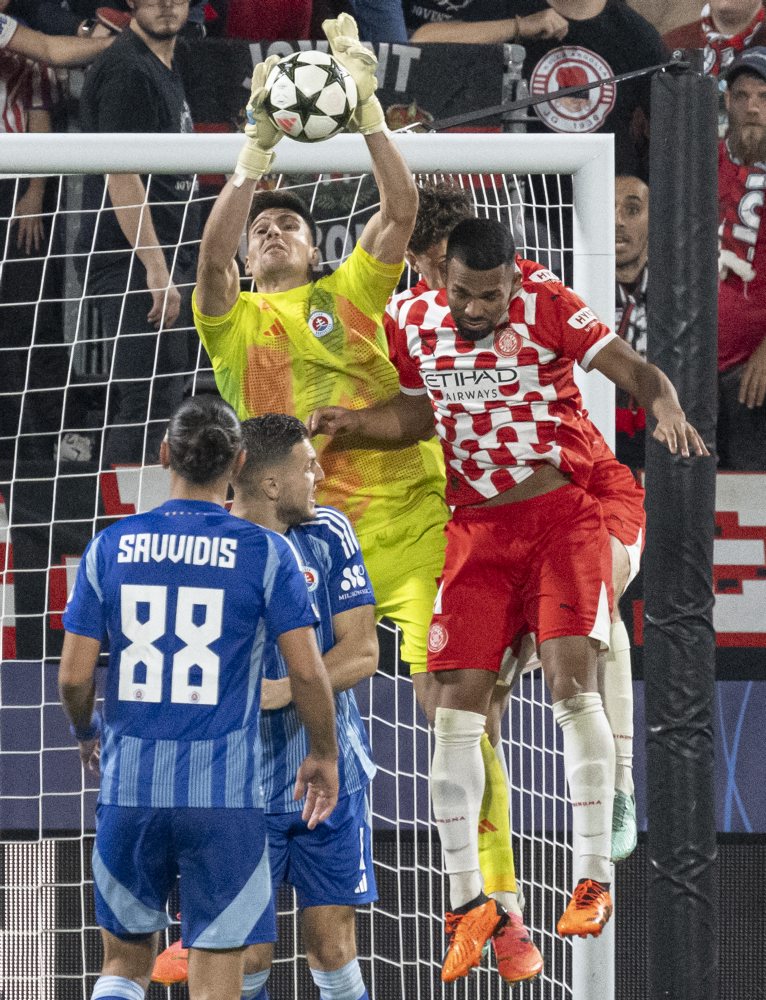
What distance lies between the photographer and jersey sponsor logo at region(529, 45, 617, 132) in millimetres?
5582

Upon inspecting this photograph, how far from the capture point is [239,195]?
3.48 metres

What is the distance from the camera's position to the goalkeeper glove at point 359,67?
134 inches

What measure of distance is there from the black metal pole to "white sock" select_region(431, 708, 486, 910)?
0.45 metres

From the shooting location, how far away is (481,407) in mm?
3568

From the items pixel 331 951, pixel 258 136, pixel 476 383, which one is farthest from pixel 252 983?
pixel 258 136

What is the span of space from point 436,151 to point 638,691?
1.98 m

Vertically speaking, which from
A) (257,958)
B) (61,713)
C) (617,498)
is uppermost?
(617,498)

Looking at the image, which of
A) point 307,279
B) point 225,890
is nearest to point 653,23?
point 307,279

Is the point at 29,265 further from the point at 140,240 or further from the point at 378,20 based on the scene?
the point at 378,20

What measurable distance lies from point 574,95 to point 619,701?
2.75 m

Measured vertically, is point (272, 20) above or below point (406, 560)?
above

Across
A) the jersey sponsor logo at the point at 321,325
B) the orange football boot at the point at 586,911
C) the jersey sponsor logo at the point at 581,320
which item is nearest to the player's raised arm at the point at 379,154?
the jersey sponsor logo at the point at 321,325

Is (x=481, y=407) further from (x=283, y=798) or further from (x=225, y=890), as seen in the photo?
(x=225, y=890)

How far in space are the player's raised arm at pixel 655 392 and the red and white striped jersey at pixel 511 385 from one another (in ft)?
0.22
